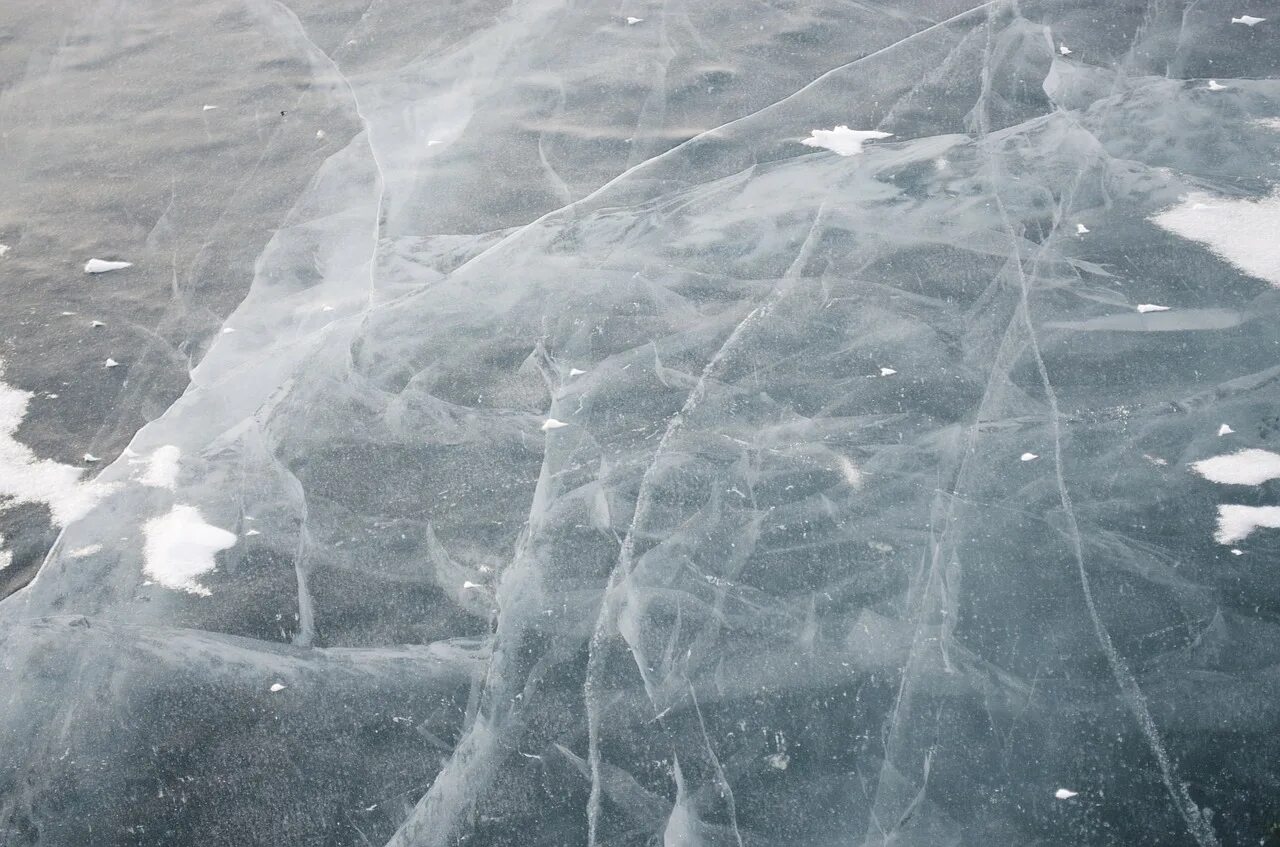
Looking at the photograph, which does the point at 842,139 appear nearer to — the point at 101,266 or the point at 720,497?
the point at 720,497

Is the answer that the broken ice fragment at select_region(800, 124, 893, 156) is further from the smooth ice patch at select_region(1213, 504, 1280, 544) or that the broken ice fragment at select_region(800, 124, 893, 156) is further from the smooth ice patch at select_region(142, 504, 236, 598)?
the smooth ice patch at select_region(142, 504, 236, 598)

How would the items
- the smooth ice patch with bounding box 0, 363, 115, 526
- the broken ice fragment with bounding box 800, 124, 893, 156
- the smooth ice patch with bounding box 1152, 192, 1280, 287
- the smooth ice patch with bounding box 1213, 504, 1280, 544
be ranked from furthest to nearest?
the broken ice fragment with bounding box 800, 124, 893, 156 → the smooth ice patch with bounding box 1152, 192, 1280, 287 → the smooth ice patch with bounding box 0, 363, 115, 526 → the smooth ice patch with bounding box 1213, 504, 1280, 544

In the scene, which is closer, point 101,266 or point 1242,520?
point 1242,520

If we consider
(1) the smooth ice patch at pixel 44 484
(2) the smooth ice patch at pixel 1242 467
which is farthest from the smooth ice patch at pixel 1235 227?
(1) the smooth ice patch at pixel 44 484

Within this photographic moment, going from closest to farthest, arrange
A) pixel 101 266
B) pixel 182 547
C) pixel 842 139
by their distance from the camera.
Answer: pixel 182 547 < pixel 101 266 < pixel 842 139

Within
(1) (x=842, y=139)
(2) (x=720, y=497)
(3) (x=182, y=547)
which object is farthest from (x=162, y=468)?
(1) (x=842, y=139)

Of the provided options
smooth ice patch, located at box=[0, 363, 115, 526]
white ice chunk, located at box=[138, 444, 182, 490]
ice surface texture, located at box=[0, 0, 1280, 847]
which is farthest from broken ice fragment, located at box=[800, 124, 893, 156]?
smooth ice patch, located at box=[0, 363, 115, 526]
